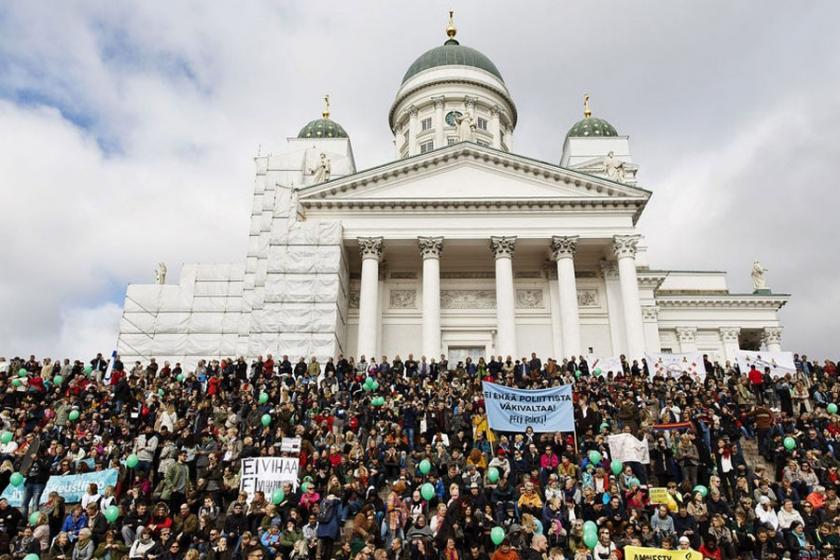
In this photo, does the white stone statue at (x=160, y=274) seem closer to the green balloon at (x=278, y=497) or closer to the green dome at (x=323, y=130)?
the green dome at (x=323, y=130)

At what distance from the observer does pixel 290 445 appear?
13.9m

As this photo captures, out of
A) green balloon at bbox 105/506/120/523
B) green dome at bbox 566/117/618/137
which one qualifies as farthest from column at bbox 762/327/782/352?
green balloon at bbox 105/506/120/523

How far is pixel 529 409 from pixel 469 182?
16.9 meters

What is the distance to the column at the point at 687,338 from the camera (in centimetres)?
3928

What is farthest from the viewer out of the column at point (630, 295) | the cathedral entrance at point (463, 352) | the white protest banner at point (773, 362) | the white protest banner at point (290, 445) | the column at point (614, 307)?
the cathedral entrance at point (463, 352)

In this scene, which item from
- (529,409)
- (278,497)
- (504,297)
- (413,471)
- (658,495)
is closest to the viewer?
(658,495)

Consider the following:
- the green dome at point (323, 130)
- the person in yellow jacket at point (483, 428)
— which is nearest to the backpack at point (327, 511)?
the person in yellow jacket at point (483, 428)

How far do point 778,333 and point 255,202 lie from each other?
3082 cm

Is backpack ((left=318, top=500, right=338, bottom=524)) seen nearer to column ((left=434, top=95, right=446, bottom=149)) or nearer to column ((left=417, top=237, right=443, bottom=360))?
column ((left=417, top=237, right=443, bottom=360))

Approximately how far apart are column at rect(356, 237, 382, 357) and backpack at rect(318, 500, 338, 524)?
644 inches

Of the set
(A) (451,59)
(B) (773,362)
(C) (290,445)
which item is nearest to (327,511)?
(C) (290,445)

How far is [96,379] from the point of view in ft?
65.2

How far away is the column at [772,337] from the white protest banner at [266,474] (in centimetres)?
3508

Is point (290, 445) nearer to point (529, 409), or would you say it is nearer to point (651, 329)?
point (529, 409)
